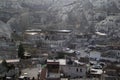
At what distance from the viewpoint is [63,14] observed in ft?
141

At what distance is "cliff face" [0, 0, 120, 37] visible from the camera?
39.4m

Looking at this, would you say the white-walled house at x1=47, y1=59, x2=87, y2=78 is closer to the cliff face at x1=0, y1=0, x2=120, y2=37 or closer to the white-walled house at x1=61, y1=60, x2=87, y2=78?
the white-walled house at x1=61, y1=60, x2=87, y2=78

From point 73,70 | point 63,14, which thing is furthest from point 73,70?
point 63,14

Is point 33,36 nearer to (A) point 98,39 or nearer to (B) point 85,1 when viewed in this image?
(A) point 98,39

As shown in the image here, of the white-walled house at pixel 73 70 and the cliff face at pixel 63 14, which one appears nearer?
the white-walled house at pixel 73 70

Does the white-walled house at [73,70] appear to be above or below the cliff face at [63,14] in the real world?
below

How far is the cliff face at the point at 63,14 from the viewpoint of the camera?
129 feet

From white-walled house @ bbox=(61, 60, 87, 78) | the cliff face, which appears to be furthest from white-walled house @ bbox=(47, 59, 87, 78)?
the cliff face

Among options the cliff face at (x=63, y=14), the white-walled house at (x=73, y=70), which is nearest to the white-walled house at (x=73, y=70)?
the white-walled house at (x=73, y=70)

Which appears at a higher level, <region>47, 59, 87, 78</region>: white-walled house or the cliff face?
the cliff face

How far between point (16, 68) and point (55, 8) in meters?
27.7

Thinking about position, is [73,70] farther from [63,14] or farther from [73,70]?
[63,14]

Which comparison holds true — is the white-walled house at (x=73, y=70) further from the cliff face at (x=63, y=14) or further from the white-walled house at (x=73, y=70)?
the cliff face at (x=63, y=14)

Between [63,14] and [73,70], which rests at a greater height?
[63,14]
